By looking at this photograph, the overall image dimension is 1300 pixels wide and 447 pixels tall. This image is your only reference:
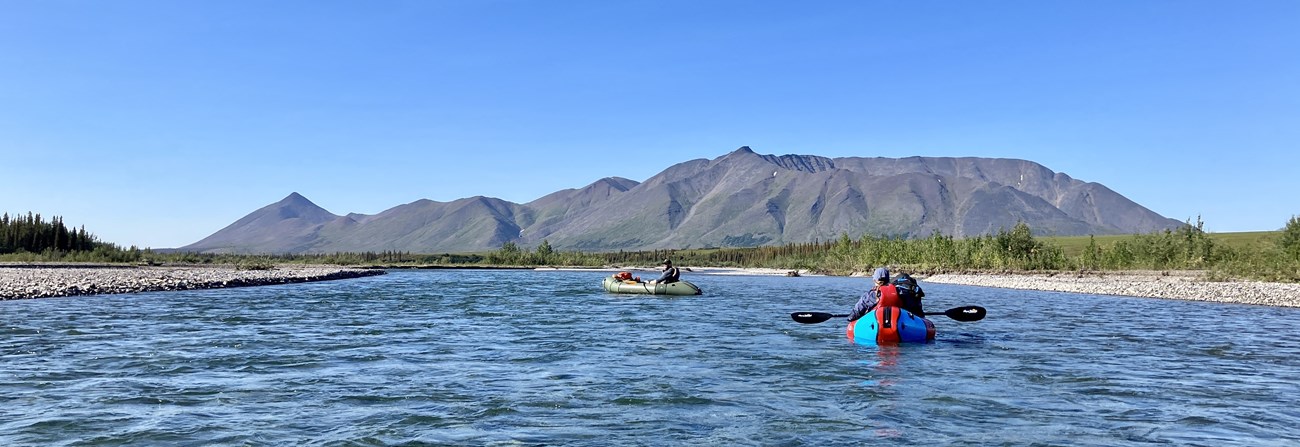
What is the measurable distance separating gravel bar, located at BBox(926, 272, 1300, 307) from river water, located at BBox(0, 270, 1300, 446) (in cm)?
1775

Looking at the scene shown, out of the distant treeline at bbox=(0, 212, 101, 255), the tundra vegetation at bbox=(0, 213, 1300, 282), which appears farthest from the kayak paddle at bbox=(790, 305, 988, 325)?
the distant treeline at bbox=(0, 212, 101, 255)

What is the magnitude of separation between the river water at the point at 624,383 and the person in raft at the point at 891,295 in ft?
4.02

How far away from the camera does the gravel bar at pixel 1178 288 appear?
4703 centimetres

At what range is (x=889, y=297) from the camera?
2366cm

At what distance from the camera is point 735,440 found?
11.7 m

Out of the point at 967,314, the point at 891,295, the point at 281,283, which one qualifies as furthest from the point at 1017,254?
the point at 891,295

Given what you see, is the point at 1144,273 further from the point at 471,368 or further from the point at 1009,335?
the point at 471,368

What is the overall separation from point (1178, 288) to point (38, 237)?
106857 millimetres

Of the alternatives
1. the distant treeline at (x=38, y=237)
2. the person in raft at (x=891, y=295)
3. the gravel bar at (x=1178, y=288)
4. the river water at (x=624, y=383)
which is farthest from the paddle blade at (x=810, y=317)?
the distant treeline at (x=38, y=237)

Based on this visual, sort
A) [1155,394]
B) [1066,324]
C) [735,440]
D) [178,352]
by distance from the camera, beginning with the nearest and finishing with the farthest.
Answer: [735,440]
[1155,394]
[178,352]
[1066,324]

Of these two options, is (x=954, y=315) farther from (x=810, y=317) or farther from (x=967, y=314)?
(x=810, y=317)

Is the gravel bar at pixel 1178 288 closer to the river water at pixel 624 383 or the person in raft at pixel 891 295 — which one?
the river water at pixel 624 383

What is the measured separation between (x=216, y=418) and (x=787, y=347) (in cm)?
1451

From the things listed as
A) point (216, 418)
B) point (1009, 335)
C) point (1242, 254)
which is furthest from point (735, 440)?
point (1242, 254)
